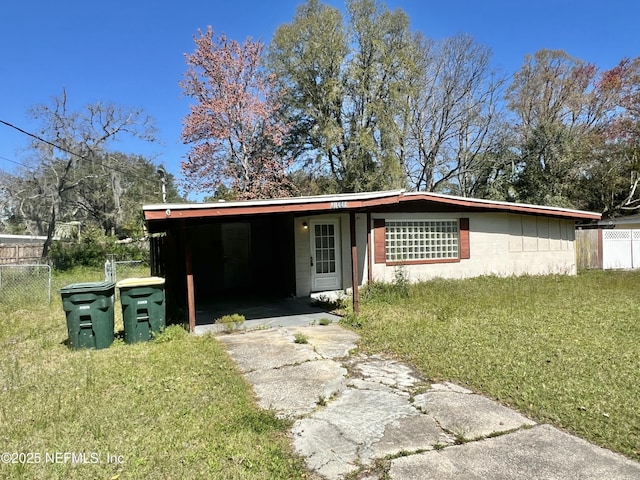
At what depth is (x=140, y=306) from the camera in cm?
623

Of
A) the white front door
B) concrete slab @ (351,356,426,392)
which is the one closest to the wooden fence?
the white front door

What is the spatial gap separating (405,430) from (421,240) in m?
8.56

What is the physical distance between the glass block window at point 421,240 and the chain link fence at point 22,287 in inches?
332

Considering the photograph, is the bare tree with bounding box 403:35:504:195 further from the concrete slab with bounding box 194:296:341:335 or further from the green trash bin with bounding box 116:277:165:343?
the green trash bin with bounding box 116:277:165:343

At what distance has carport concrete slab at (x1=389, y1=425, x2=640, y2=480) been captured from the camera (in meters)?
2.74

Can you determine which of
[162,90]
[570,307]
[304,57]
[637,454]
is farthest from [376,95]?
[637,454]

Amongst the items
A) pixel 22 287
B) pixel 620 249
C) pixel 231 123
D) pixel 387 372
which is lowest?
pixel 387 372

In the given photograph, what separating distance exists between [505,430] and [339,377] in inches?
74.6

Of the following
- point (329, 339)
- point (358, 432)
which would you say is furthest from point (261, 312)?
point (358, 432)

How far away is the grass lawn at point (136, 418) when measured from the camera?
114 inches

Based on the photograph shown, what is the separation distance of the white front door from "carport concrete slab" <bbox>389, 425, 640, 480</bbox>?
7.62 m

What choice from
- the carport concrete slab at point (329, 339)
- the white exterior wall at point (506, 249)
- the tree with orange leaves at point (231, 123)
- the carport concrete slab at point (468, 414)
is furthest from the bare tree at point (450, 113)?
the carport concrete slab at point (468, 414)

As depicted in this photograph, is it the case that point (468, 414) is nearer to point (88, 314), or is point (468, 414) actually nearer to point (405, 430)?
point (405, 430)

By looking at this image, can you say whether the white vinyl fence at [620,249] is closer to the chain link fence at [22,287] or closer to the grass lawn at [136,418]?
the grass lawn at [136,418]
